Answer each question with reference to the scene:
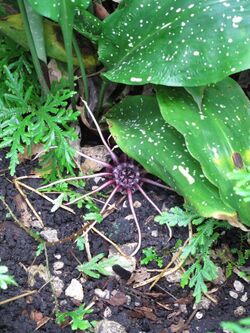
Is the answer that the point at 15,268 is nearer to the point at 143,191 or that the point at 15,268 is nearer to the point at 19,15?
the point at 143,191

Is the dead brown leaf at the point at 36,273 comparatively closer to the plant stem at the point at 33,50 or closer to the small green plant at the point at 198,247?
the small green plant at the point at 198,247

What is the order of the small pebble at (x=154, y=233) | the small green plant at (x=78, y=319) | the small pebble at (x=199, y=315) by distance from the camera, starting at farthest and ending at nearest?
1. the small pebble at (x=154, y=233)
2. the small pebble at (x=199, y=315)
3. the small green plant at (x=78, y=319)

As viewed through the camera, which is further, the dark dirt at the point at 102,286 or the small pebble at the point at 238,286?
the small pebble at the point at 238,286

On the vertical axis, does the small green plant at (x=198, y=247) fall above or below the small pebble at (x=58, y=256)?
below

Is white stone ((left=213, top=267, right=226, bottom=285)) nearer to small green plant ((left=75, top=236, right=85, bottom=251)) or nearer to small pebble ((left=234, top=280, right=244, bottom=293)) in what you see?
small pebble ((left=234, top=280, right=244, bottom=293))

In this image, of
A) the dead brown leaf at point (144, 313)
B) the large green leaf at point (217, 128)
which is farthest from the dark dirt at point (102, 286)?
the large green leaf at point (217, 128)

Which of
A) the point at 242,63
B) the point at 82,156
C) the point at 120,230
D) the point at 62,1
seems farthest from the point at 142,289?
the point at 62,1

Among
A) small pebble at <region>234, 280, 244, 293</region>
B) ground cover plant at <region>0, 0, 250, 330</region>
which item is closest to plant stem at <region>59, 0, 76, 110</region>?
ground cover plant at <region>0, 0, 250, 330</region>

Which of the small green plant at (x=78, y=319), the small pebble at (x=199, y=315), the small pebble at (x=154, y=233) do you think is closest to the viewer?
the small green plant at (x=78, y=319)

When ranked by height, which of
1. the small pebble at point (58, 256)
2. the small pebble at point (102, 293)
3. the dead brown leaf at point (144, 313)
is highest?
the small pebble at point (58, 256)
